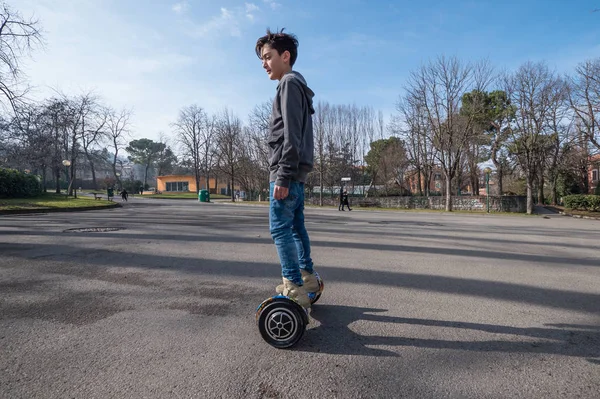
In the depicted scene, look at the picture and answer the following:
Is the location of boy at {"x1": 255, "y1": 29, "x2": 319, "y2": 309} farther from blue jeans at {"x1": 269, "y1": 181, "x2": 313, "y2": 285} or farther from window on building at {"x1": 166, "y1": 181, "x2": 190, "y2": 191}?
window on building at {"x1": 166, "y1": 181, "x2": 190, "y2": 191}

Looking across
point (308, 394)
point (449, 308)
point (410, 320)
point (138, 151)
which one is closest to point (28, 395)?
point (308, 394)

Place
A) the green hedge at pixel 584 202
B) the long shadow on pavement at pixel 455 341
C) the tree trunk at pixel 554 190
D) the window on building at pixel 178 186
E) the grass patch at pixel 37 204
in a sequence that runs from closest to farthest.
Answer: the long shadow on pavement at pixel 455 341 → the grass patch at pixel 37 204 → the green hedge at pixel 584 202 → the tree trunk at pixel 554 190 → the window on building at pixel 178 186

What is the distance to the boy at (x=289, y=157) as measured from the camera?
2.18 metres

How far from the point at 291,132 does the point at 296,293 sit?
3.61ft

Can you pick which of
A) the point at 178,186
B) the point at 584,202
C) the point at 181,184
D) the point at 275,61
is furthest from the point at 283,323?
the point at 178,186

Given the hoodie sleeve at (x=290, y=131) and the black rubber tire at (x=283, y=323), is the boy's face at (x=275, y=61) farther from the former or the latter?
the black rubber tire at (x=283, y=323)

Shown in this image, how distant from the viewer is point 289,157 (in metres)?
2.18

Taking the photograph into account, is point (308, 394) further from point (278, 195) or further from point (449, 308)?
point (449, 308)

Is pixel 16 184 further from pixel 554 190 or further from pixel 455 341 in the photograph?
pixel 554 190

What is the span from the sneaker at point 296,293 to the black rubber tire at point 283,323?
0.17 metres

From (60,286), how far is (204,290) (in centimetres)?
145

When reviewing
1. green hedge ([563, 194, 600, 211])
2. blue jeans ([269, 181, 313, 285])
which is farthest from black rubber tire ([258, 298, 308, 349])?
green hedge ([563, 194, 600, 211])


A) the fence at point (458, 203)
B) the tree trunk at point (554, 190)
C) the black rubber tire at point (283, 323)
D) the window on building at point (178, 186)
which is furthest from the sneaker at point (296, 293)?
the window on building at point (178, 186)

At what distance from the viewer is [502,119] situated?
30.5m
